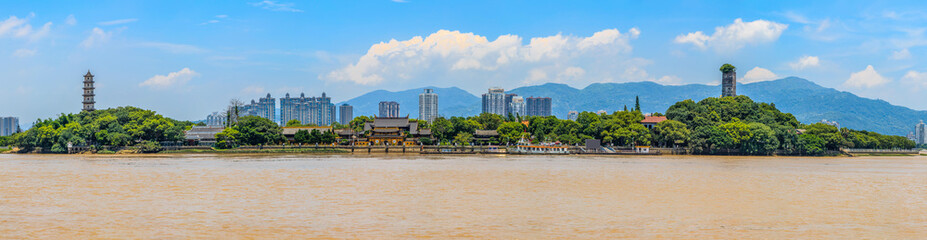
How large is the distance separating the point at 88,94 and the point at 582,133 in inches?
2441

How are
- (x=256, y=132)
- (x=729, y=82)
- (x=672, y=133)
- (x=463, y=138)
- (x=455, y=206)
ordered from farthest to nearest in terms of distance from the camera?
(x=729, y=82) < (x=463, y=138) < (x=256, y=132) < (x=672, y=133) < (x=455, y=206)

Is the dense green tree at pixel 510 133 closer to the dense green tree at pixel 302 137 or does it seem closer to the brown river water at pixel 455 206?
the dense green tree at pixel 302 137

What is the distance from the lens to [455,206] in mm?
23141

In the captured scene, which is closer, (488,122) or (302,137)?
(302,137)

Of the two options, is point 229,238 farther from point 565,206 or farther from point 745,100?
point 745,100

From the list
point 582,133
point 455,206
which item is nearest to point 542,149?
point 582,133

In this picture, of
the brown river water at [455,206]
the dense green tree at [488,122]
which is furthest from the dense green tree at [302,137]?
the brown river water at [455,206]

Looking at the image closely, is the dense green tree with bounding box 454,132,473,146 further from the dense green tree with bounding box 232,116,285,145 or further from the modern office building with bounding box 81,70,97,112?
the modern office building with bounding box 81,70,97,112

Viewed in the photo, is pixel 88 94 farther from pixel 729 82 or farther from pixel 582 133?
pixel 729 82

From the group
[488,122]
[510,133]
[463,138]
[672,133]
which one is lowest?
[463,138]

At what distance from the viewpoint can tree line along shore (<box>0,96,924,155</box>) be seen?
68.4 meters

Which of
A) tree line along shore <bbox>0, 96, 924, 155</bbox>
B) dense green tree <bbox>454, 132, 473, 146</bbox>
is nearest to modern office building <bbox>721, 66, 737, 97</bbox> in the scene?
tree line along shore <bbox>0, 96, 924, 155</bbox>

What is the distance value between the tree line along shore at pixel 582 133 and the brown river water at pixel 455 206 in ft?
104

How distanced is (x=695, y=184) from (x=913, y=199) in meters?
8.51
